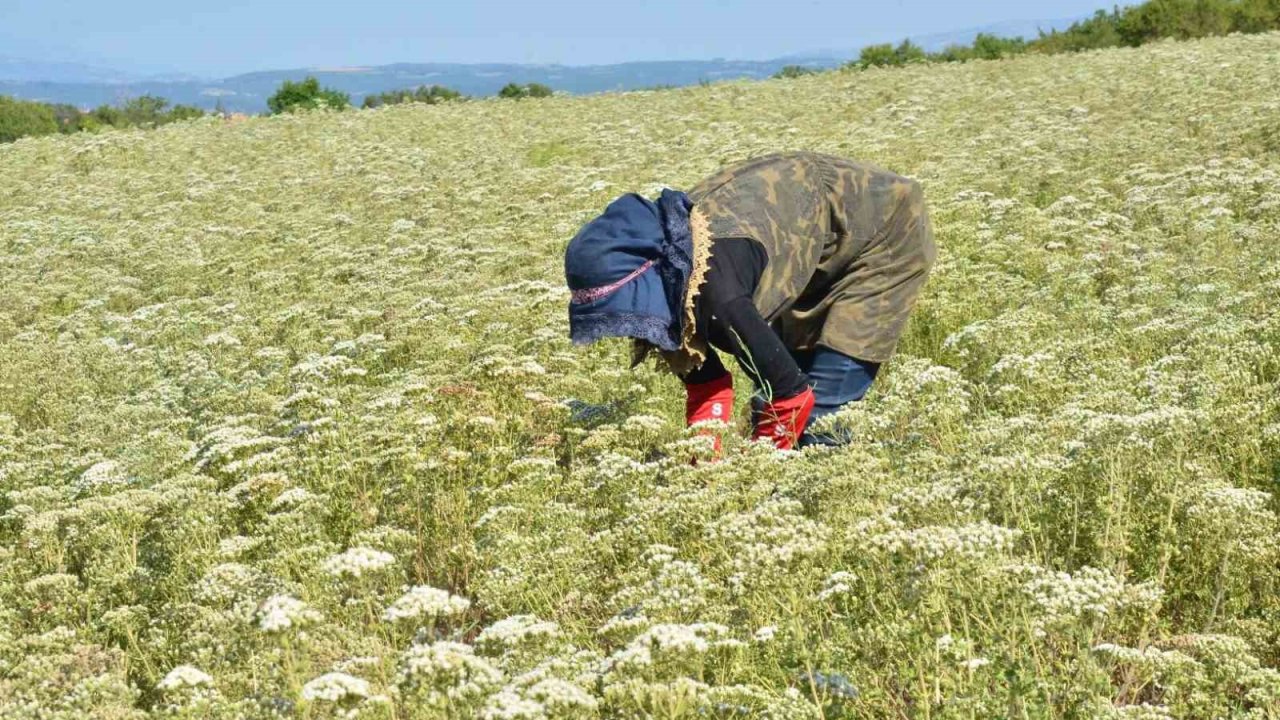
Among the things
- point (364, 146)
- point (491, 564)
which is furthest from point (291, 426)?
point (364, 146)

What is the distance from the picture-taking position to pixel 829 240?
5.68 meters

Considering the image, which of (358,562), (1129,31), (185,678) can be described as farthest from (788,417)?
(1129,31)

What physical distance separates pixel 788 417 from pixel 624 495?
87 cm

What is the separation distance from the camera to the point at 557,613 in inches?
170

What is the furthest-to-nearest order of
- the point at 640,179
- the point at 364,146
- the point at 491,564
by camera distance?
1. the point at 364,146
2. the point at 640,179
3. the point at 491,564

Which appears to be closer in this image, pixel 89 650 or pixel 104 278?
pixel 89 650

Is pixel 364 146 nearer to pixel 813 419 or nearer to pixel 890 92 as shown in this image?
pixel 890 92

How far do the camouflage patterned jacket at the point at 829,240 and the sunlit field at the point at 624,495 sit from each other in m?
0.43

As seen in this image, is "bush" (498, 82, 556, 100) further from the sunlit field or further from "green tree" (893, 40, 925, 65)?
the sunlit field

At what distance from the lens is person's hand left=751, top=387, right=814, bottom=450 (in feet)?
17.2

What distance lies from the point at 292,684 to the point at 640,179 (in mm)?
12881

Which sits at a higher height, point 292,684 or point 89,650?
point 292,684

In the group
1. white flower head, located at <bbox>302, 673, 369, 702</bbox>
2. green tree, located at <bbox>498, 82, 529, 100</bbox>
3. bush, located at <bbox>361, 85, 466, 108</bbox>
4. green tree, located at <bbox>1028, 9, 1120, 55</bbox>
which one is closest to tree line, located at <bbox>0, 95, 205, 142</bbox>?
bush, located at <bbox>361, 85, 466, 108</bbox>

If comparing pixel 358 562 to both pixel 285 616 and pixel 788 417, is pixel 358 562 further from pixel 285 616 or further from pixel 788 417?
pixel 788 417
